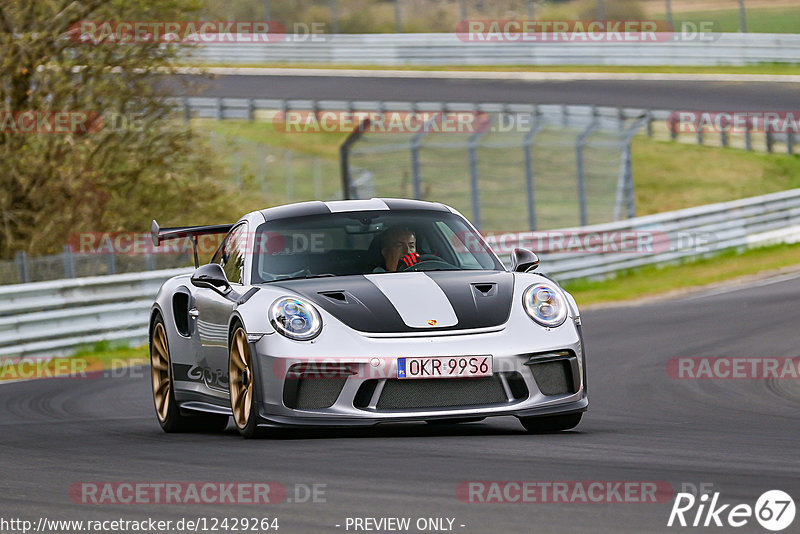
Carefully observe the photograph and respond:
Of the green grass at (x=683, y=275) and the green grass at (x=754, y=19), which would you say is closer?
the green grass at (x=683, y=275)

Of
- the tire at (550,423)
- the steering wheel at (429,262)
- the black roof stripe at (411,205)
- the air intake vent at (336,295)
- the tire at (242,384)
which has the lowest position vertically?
the tire at (550,423)

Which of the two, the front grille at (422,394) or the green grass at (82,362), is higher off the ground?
the front grille at (422,394)

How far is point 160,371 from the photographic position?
10.1 metres

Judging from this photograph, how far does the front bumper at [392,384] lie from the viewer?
7.70 m

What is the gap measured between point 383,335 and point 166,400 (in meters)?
2.61

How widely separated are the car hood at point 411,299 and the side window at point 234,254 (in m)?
0.70

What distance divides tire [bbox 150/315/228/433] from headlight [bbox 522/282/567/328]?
229cm

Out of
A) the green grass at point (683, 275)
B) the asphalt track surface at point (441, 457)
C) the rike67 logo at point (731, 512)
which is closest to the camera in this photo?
the rike67 logo at point (731, 512)

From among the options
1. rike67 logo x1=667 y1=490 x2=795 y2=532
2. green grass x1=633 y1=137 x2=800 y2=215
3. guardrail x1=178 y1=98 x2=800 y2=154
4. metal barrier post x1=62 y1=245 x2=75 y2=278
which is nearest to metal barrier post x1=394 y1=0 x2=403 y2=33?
guardrail x1=178 y1=98 x2=800 y2=154

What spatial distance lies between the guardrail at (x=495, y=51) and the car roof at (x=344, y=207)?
3232 centimetres

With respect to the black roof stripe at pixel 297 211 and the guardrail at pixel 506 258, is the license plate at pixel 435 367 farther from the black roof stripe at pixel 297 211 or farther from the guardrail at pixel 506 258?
the guardrail at pixel 506 258

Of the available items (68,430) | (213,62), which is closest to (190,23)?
(68,430)

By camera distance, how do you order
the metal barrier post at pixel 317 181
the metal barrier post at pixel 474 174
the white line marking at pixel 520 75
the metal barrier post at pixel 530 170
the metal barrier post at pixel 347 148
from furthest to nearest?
the white line marking at pixel 520 75 → the metal barrier post at pixel 317 181 → the metal barrier post at pixel 530 170 → the metal barrier post at pixel 474 174 → the metal barrier post at pixel 347 148

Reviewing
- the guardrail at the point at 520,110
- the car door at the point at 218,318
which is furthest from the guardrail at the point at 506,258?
the car door at the point at 218,318
